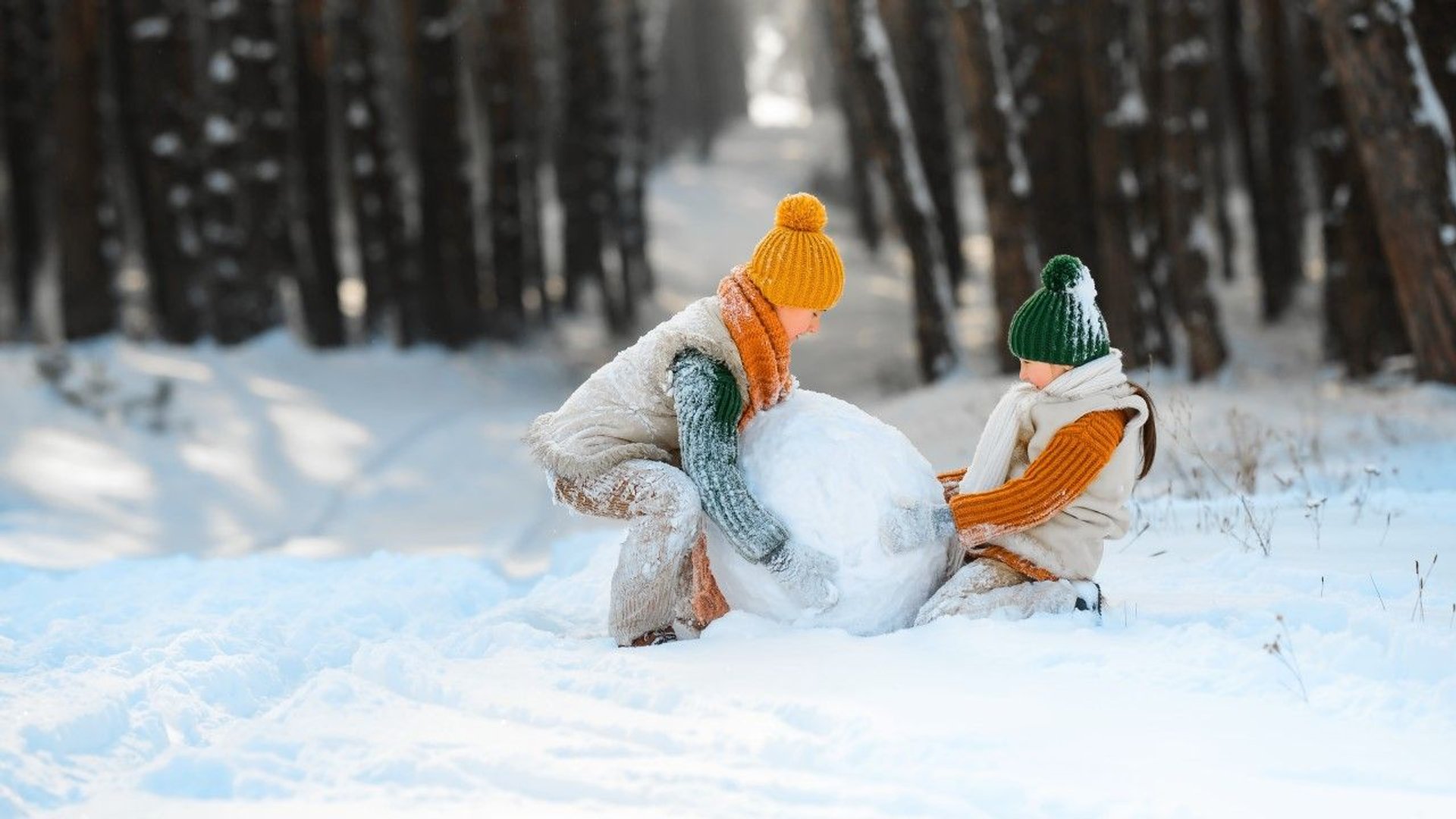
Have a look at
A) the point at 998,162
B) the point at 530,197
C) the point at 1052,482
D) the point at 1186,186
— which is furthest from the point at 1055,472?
the point at 530,197

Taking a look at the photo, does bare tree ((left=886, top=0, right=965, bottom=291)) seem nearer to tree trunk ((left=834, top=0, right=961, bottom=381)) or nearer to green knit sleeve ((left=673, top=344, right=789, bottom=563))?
tree trunk ((left=834, top=0, right=961, bottom=381))

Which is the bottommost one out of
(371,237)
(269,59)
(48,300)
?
(48,300)

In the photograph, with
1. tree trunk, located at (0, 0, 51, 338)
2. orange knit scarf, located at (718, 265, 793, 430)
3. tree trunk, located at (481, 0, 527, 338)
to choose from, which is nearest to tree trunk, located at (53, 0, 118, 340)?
tree trunk, located at (0, 0, 51, 338)

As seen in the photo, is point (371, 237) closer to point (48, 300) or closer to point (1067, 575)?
point (48, 300)

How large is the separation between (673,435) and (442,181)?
42.0 feet

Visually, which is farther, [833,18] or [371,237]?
[371,237]

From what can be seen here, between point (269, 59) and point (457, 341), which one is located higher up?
point (269, 59)

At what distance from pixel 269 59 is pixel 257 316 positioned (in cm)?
291

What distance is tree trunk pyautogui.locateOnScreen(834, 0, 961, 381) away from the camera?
1220 cm

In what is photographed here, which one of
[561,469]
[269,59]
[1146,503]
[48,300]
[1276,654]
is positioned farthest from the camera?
[48,300]

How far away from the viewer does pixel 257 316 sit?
1456cm

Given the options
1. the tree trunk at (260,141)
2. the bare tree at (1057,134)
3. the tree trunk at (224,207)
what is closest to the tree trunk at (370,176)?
the tree trunk at (260,141)

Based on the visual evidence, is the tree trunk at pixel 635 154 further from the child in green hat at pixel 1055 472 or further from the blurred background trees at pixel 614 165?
the child in green hat at pixel 1055 472

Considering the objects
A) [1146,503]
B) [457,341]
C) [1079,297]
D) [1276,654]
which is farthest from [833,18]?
[1276,654]
